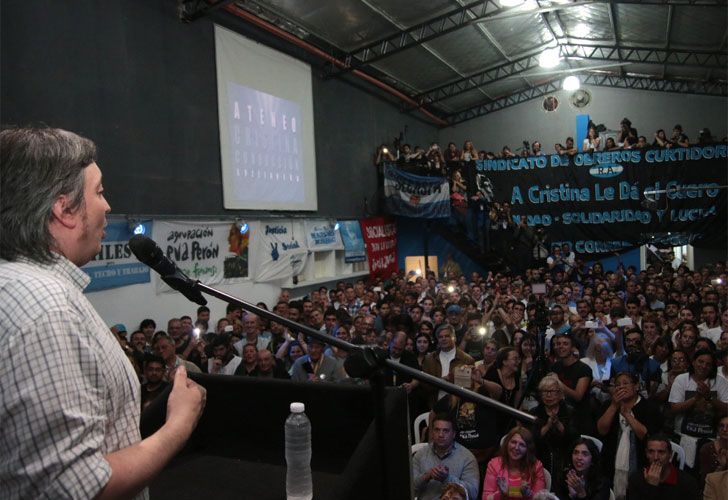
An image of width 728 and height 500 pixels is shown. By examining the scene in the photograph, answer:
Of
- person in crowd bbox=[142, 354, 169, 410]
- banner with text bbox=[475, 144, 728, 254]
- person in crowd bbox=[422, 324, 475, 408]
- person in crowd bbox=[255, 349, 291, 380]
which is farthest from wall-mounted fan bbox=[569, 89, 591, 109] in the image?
person in crowd bbox=[142, 354, 169, 410]

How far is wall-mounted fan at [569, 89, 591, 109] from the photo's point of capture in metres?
17.8

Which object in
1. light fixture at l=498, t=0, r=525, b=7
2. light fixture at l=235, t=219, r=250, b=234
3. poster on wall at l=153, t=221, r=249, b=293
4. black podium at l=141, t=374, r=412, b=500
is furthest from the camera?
light fixture at l=498, t=0, r=525, b=7

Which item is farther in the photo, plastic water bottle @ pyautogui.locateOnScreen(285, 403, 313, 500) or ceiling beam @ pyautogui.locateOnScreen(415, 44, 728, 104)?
ceiling beam @ pyautogui.locateOnScreen(415, 44, 728, 104)

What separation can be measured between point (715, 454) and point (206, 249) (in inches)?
276

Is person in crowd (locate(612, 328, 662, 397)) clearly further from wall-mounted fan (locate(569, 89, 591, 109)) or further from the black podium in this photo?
wall-mounted fan (locate(569, 89, 591, 109))

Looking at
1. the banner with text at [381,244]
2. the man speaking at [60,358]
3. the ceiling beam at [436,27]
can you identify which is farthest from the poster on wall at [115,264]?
the ceiling beam at [436,27]

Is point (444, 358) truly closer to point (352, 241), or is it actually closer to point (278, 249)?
point (278, 249)

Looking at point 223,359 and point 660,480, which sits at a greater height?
point 223,359

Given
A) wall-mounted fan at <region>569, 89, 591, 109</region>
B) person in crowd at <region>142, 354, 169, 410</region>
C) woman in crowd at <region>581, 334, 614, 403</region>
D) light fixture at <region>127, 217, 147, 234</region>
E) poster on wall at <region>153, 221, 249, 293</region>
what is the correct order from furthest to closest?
wall-mounted fan at <region>569, 89, 591, 109</region> → poster on wall at <region>153, 221, 249, 293</region> → light fixture at <region>127, 217, 147, 234</region> → woman in crowd at <region>581, 334, 614, 403</region> → person in crowd at <region>142, 354, 169, 410</region>

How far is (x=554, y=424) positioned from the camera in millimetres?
3629

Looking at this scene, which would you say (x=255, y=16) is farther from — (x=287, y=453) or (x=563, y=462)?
(x=287, y=453)

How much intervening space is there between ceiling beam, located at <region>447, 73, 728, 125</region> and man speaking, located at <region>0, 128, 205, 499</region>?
1801cm

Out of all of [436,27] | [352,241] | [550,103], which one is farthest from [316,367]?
[550,103]

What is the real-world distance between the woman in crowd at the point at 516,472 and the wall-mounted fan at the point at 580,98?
16681 mm
